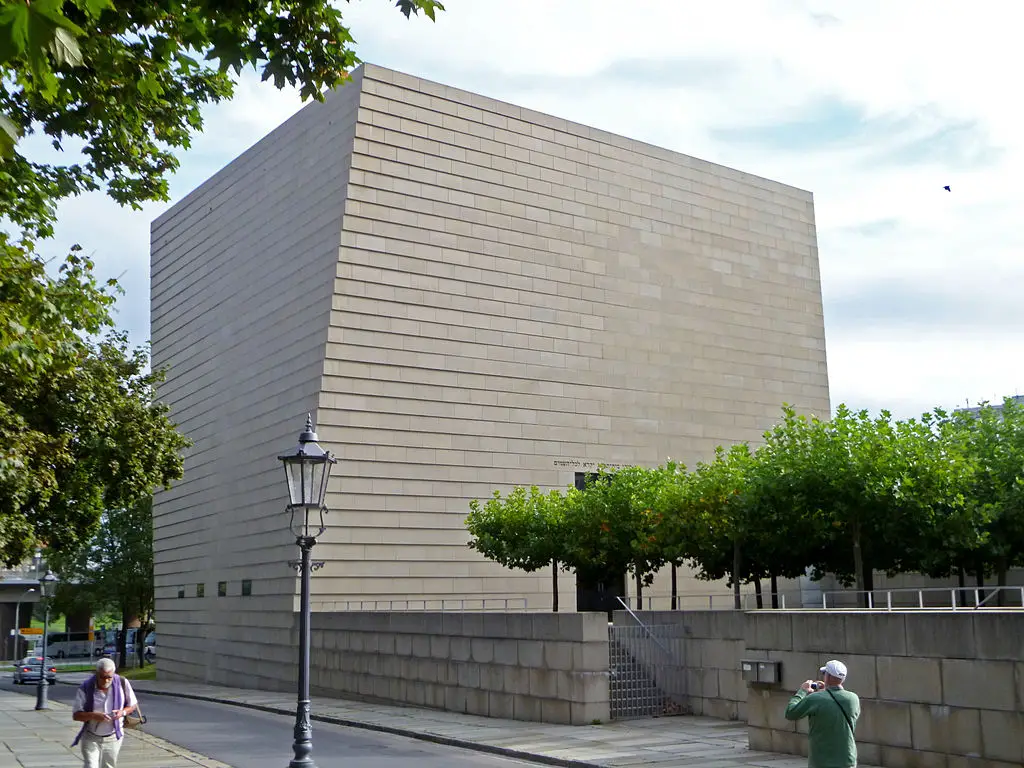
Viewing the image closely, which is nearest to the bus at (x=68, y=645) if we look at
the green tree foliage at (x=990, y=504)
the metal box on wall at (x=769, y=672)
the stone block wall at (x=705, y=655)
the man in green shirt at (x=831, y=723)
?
the green tree foliage at (x=990, y=504)

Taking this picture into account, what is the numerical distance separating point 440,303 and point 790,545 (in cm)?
1504

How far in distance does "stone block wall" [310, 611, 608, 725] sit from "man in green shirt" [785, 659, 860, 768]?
11.2m

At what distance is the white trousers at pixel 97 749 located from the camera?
1147 cm

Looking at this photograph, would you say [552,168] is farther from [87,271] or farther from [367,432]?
[87,271]

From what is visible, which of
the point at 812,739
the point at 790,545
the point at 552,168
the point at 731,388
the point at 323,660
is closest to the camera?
the point at 812,739

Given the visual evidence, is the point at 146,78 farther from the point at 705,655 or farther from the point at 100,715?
the point at 705,655

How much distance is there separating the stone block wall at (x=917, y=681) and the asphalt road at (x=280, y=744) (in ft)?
14.8

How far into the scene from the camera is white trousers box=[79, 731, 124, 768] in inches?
451

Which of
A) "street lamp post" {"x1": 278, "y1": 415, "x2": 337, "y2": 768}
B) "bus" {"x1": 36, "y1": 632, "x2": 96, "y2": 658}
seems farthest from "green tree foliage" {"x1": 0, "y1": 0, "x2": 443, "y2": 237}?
"bus" {"x1": 36, "y1": 632, "x2": 96, "y2": 658}

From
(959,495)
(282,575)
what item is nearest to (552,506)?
(282,575)

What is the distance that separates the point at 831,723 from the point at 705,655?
12.0 meters

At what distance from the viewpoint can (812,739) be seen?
917cm

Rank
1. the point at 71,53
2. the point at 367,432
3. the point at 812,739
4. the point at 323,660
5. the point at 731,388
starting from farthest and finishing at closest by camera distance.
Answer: the point at 731,388 < the point at 367,432 < the point at 323,660 < the point at 812,739 < the point at 71,53

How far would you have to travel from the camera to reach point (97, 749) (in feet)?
37.8
